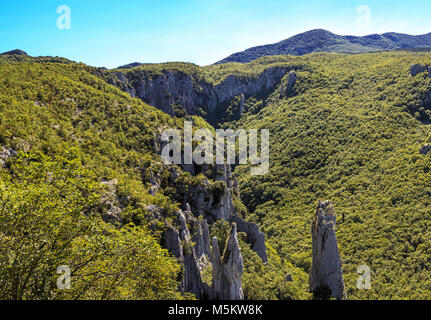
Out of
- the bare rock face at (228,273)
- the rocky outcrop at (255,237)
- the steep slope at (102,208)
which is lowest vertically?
the rocky outcrop at (255,237)

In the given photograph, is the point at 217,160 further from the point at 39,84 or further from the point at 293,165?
the point at 293,165

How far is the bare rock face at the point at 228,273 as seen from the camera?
21.9 metres

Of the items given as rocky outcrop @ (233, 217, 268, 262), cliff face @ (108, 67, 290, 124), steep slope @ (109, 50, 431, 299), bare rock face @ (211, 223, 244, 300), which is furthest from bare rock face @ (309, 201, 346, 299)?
cliff face @ (108, 67, 290, 124)

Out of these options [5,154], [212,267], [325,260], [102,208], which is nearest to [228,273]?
[212,267]

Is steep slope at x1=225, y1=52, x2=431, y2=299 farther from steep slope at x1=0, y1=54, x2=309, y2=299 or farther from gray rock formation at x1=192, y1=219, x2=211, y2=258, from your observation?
gray rock formation at x1=192, y1=219, x2=211, y2=258

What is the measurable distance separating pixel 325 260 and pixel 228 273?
41.0ft

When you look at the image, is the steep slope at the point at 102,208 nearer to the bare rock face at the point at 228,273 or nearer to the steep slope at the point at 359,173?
the bare rock face at the point at 228,273

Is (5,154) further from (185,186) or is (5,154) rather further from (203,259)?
(185,186)

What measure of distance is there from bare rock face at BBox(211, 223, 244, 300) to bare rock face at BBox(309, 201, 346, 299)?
10.6 metres

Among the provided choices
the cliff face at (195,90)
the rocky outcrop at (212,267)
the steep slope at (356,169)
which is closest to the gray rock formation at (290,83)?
the steep slope at (356,169)

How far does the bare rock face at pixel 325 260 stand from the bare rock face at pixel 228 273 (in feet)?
34.9

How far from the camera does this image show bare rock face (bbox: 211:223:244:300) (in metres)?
21.9
